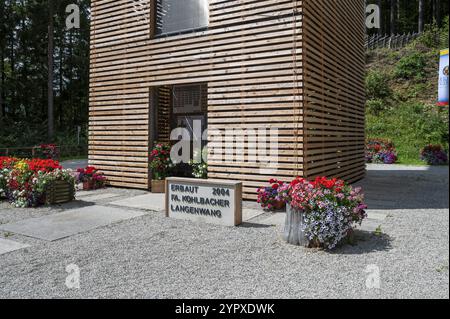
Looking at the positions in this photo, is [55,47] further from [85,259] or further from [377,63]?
[85,259]

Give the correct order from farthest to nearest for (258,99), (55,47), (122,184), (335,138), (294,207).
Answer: (55,47)
(122,184)
(335,138)
(258,99)
(294,207)

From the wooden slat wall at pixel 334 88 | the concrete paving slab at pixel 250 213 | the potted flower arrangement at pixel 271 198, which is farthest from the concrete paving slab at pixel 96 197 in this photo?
the wooden slat wall at pixel 334 88

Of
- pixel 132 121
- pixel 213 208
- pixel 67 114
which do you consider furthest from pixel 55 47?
pixel 213 208

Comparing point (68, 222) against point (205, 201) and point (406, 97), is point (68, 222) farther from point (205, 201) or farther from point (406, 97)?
point (406, 97)

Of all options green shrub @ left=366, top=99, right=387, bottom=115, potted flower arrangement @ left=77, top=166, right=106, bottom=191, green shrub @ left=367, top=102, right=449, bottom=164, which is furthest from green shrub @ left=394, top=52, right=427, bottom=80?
potted flower arrangement @ left=77, top=166, right=106, bottom=191

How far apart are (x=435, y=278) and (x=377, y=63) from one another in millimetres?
32578

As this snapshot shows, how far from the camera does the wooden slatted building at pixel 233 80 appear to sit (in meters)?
8.07

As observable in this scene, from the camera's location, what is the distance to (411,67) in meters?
29.3

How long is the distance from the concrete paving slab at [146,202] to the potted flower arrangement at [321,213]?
3.54 metres

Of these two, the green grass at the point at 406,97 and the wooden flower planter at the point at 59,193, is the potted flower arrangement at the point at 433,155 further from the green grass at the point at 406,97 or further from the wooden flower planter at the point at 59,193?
the wooden flower planter at the point at 59,193

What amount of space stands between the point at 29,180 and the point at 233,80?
541 cm

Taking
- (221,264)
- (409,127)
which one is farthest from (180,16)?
(409,127)

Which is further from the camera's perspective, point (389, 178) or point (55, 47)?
point (55, 47)

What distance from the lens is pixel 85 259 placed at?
4809mm
